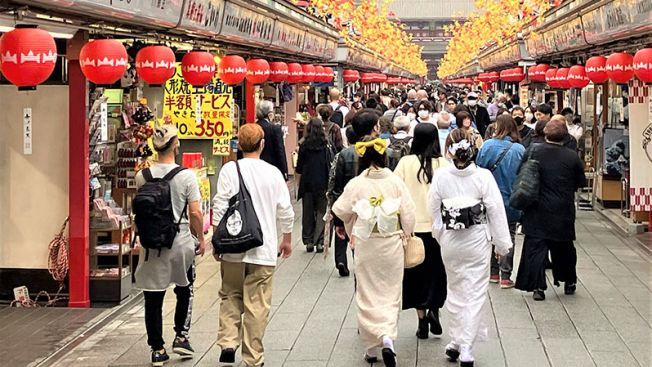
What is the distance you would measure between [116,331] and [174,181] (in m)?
2.18

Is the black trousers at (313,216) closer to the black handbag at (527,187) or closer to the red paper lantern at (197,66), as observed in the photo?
the red paper lantern at (197,66)

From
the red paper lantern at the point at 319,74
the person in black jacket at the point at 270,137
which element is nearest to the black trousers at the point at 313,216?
the person in black jacket at the point at 270,137

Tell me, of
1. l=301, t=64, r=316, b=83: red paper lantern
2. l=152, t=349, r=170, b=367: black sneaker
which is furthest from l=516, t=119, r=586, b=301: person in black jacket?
l=301, t=64, r=316, b=83: red paper lantern

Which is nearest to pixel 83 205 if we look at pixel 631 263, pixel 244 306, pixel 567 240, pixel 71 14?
pixel 71 14

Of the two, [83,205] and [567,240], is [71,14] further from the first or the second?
[567,240]

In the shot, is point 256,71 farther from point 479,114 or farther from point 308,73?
point 479,114

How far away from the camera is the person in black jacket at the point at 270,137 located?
1285cm

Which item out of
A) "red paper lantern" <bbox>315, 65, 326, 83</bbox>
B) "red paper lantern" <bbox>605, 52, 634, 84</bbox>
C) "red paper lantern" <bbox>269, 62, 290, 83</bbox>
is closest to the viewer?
"red paper lantern" <bbox>605, 52, 634, 84</bbox>

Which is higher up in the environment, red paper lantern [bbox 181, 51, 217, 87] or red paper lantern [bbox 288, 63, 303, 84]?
red paper lantern [bbox 288, 63, 303, 84]

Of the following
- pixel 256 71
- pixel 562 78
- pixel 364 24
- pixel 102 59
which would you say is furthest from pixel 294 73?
pixel 364 24

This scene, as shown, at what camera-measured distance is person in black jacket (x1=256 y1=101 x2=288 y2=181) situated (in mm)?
12852

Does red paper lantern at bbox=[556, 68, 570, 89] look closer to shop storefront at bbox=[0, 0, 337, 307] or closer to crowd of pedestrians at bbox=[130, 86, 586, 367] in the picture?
shop storefront at bbox=[0, 0, 337, 307]

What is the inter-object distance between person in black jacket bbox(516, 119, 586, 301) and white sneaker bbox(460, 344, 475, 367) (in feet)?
9.55

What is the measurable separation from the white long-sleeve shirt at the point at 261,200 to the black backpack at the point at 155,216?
1.19 ft
